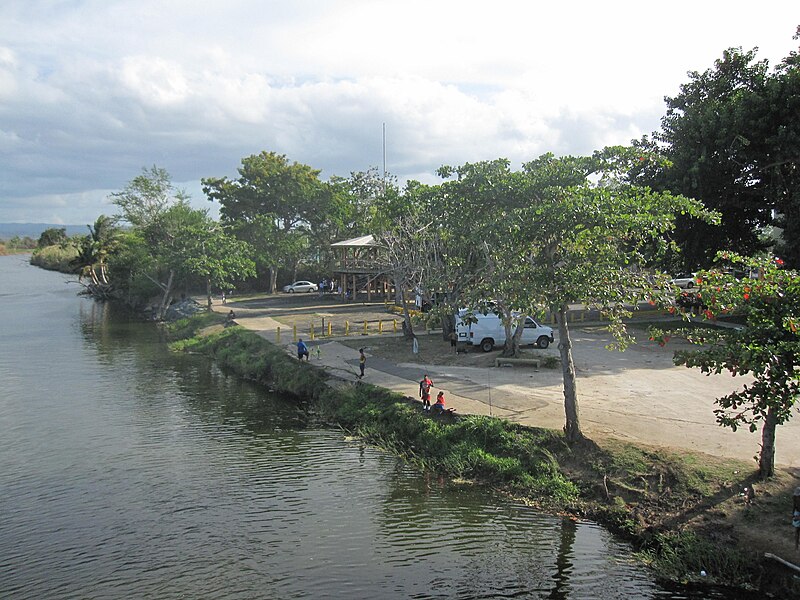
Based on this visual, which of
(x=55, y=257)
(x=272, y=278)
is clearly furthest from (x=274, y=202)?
(x=55, y=257)

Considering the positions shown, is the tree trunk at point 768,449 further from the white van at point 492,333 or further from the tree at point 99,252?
the tree at point 99,252

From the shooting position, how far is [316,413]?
74.0 ft

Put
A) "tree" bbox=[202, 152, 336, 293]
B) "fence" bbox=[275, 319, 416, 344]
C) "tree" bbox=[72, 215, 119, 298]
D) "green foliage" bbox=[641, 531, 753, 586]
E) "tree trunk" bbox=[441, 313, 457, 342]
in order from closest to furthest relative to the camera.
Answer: "green foliage" bbox=[641, 531, 753, 586] < "tree trunk" bbox=[441, 313, 457, 342] < "fence" bbox=[275, 319, 416, 344] < "tree" bbox=[202, 152, 336, 293] < "tree" bbox=[72, 215, 119, 298]

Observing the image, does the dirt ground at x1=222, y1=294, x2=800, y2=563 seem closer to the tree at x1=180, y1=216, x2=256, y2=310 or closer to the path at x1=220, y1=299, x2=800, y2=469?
the path at x1=220, y1=299, x2=800, y2=469

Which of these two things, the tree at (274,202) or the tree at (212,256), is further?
the tree at (274,202)

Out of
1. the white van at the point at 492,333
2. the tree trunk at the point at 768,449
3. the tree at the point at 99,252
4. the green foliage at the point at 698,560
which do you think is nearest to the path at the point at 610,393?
the white van at the point at 492,333

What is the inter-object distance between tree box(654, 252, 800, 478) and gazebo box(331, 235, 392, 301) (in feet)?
111

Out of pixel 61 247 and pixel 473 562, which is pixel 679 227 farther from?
pixel 61 247

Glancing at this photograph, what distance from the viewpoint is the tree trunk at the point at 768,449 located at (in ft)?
41.9

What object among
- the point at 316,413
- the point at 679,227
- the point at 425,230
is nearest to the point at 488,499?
the point at 316,413

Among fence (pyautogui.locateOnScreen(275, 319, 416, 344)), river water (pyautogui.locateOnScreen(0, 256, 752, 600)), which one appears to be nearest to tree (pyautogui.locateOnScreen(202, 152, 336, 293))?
fence (pyautogui.locateOnScreen(275, 319, 416, 344))

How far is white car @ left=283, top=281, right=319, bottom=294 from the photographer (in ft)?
195

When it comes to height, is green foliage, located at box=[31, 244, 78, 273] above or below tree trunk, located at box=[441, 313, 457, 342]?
above

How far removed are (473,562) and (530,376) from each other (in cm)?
1226
